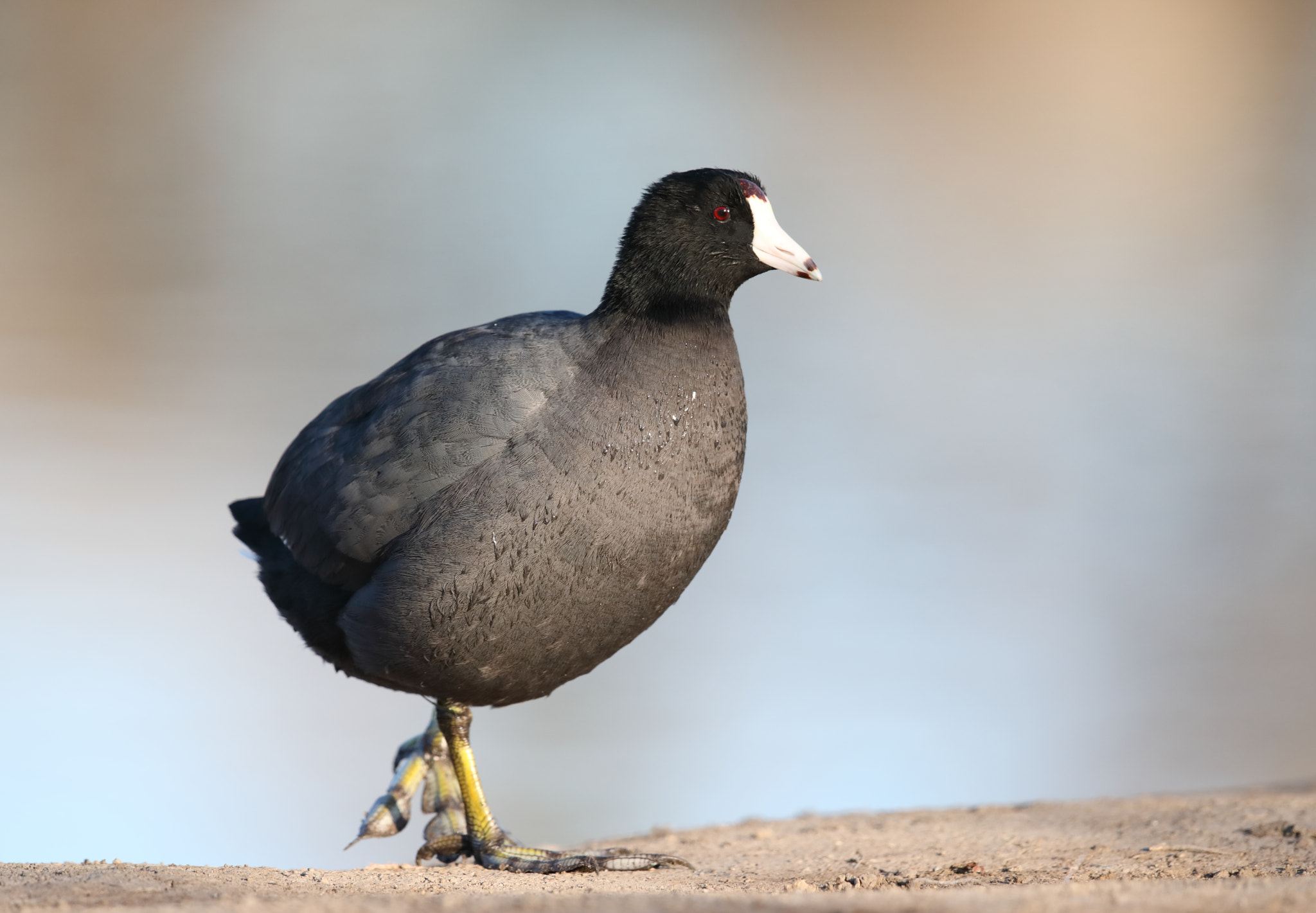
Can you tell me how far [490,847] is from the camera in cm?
371

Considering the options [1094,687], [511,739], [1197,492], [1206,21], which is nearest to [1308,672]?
[1094,687]

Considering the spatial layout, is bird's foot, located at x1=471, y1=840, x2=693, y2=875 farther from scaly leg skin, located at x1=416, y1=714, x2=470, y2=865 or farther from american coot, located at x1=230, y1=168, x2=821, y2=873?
scaly leg skin, located at x1=416, y1=714, x2=470, y2=865

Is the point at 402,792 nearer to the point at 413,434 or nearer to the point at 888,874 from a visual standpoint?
the point at 413,434

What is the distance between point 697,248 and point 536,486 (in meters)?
0.80

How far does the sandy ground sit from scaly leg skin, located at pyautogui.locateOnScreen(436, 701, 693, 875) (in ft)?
0.16

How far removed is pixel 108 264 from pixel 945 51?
9837 mm

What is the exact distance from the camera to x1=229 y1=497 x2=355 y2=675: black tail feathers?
12.4 feet

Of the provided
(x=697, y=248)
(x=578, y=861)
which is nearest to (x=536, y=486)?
(x=697, y=248)

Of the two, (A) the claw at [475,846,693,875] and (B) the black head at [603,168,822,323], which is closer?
(A) the claw at [475,846,693,875]

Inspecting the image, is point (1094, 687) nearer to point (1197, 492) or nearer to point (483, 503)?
point (1197, 492)

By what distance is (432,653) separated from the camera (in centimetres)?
348

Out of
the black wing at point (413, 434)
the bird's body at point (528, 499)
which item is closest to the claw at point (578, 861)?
the bird's body at point (528, 499)

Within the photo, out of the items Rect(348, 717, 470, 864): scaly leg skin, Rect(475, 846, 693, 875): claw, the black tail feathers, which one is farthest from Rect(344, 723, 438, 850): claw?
Rect(475, 846, 693, 875): claw

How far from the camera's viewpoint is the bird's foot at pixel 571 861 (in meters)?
3.53
